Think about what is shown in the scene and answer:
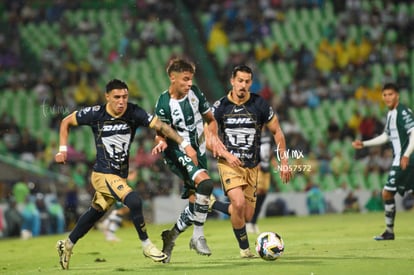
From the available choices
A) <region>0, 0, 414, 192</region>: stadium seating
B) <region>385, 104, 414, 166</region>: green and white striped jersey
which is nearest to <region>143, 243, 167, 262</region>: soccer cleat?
<region>385, 104, 414, 166</region>: green and white striped jersey

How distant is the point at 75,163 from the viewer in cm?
2559

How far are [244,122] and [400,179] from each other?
11.8ft

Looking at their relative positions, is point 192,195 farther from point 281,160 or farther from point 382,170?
point 382,170

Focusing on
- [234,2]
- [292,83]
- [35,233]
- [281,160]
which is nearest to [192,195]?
[281,160]

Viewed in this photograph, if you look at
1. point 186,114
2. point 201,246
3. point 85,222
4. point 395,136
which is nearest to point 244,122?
point 186,114

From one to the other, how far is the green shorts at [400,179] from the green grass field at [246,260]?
2.53ft

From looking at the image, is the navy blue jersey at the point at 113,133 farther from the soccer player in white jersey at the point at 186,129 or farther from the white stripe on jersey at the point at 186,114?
the white stripe on jersey at the point at 186,114

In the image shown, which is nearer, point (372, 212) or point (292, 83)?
point (372, 212)

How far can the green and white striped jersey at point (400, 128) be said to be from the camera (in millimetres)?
15008

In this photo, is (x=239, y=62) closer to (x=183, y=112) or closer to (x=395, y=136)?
(x=395, y=136)

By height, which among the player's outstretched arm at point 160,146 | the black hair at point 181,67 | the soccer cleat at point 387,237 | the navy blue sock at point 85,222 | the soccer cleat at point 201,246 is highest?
the black hair at point 181,67

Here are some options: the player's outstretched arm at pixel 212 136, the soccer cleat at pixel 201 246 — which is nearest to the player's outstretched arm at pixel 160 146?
the player's outstretched arm at pixel 212 136

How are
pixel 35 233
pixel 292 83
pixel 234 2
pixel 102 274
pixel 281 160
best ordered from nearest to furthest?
pixel 102 274 < pixel 281 160 < pixel 35 233 < pixel 292 83 < pixel 234 2

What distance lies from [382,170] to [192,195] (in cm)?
1497
